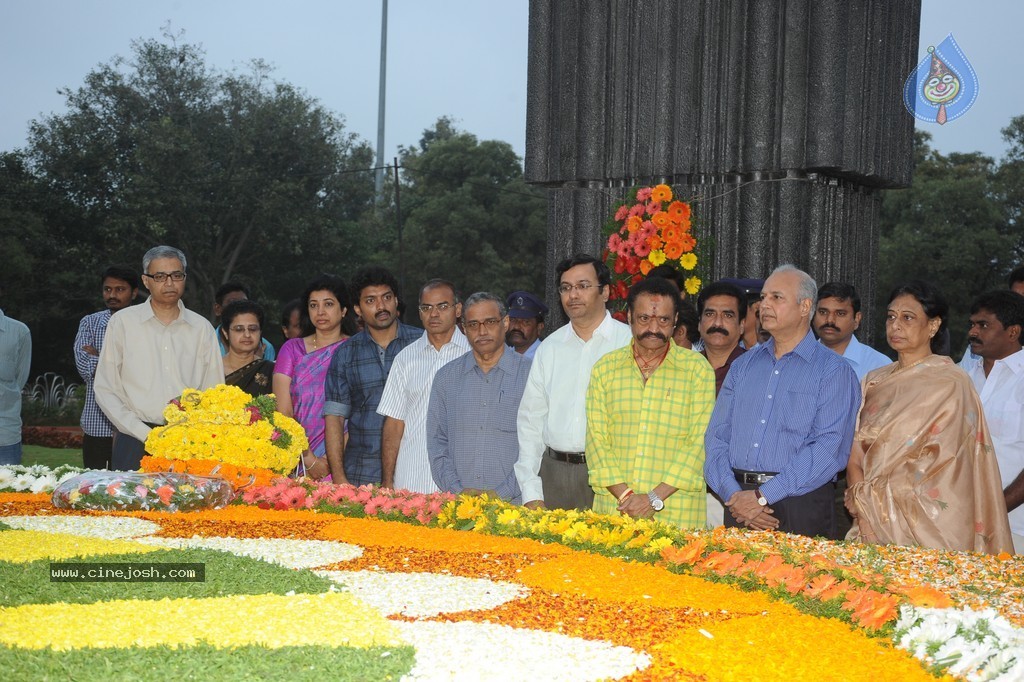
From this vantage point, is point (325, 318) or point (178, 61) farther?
point (178, 61)

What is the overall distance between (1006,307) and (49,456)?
446 inches

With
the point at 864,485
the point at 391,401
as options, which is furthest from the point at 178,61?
the point at 864,485

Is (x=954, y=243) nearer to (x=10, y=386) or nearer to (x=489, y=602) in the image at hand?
(x=10, y=386)

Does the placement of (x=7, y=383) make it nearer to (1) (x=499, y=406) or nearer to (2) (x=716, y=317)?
(1) (x=499, y=406)

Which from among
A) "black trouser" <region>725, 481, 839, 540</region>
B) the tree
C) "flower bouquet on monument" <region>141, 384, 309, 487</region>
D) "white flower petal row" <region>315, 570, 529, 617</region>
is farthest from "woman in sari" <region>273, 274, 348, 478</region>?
the tree

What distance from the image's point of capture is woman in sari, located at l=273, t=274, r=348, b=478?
604 cm

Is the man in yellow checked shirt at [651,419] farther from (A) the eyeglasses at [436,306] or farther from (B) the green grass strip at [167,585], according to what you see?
(B) the green grass strip at [167,585]

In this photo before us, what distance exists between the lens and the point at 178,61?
29.4m

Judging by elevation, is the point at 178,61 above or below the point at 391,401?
above

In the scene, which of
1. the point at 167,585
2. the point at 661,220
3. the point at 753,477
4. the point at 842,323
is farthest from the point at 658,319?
the point at 167,585

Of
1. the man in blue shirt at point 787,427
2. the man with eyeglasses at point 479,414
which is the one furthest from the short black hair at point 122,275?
the man in blue shirt at point 787,427

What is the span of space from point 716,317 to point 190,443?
262 cm

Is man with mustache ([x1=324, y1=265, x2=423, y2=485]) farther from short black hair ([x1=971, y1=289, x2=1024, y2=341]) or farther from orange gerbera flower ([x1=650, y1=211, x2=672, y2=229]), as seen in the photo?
short black hair ([x1=971, y1=289, x2=1024, y2=341])

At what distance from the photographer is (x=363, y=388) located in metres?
5.70
